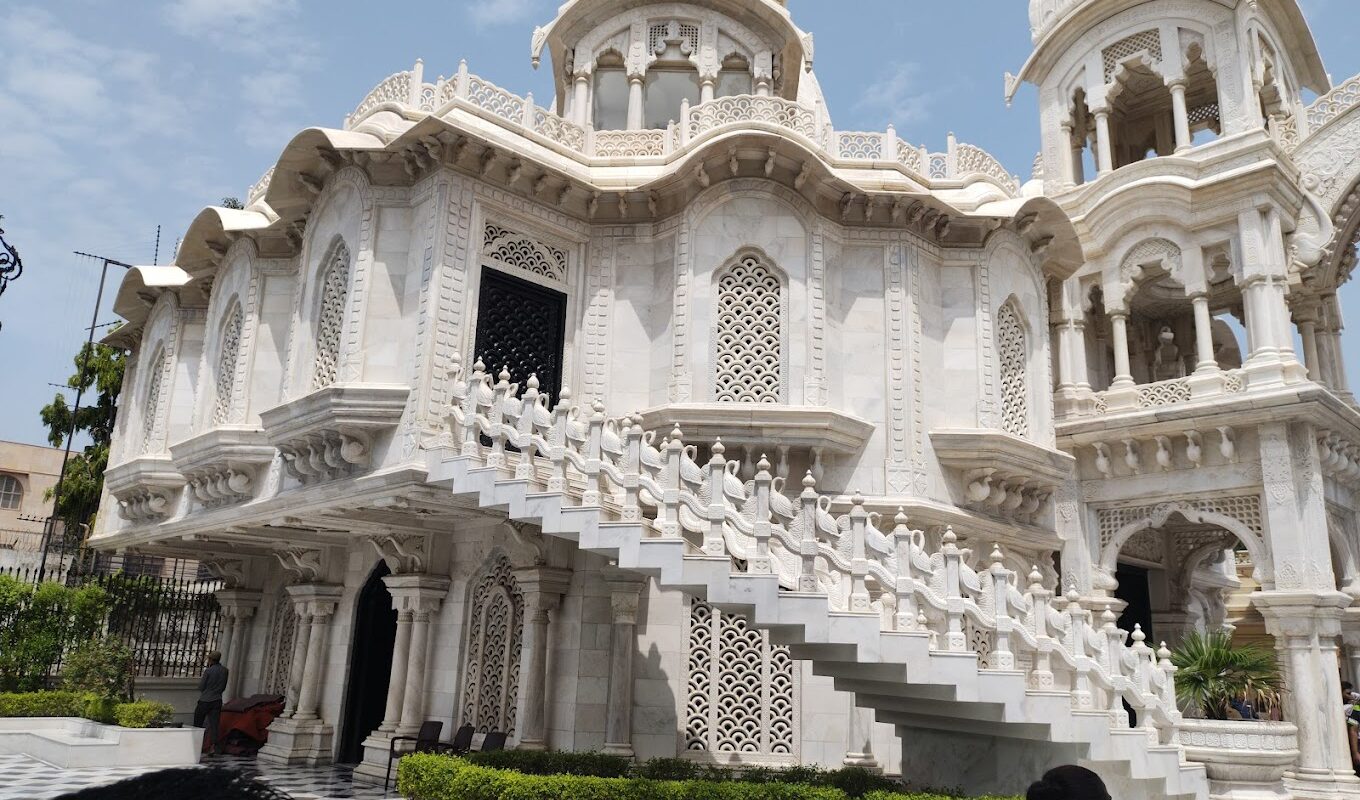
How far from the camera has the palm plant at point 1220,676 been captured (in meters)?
13.3

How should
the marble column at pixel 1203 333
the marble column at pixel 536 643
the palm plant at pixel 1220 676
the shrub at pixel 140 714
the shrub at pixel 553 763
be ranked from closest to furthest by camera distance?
1. the shrub at pixel 553 763
2. the marble column at pixel 536 643
3. the palm plant at pixel 1220 676
4. the shrub at pixel 140 714
5. the marble column at pixel 1203 333

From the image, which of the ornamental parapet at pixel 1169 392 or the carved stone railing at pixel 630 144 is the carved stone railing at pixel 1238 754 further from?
the carved stone railing at pixel 630 144

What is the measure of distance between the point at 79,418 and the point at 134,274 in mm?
13316

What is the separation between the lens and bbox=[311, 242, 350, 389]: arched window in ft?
42.6

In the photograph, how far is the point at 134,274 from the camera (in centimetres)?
1884

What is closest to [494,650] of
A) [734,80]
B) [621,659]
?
[621,659]

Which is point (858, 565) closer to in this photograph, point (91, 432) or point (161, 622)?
point (161, 622)

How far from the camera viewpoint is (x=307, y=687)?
49.7ft

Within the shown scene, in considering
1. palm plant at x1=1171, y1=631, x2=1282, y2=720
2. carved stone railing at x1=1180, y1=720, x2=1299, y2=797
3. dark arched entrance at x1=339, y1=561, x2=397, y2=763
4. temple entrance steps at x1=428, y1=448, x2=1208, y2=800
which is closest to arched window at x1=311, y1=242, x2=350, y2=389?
dark arched entrance at x1=339, y1=561, x2=397, y2=763

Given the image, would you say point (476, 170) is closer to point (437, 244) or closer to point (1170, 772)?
point (437, 244)

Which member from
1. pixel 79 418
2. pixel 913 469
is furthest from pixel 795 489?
pixel 79 418

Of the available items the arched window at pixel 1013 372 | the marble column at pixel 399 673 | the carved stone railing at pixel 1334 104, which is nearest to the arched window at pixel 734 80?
the arched window at pixel 1013 372

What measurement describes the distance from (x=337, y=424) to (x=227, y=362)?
17.5ft

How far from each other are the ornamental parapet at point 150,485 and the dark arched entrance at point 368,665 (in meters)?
4.02
